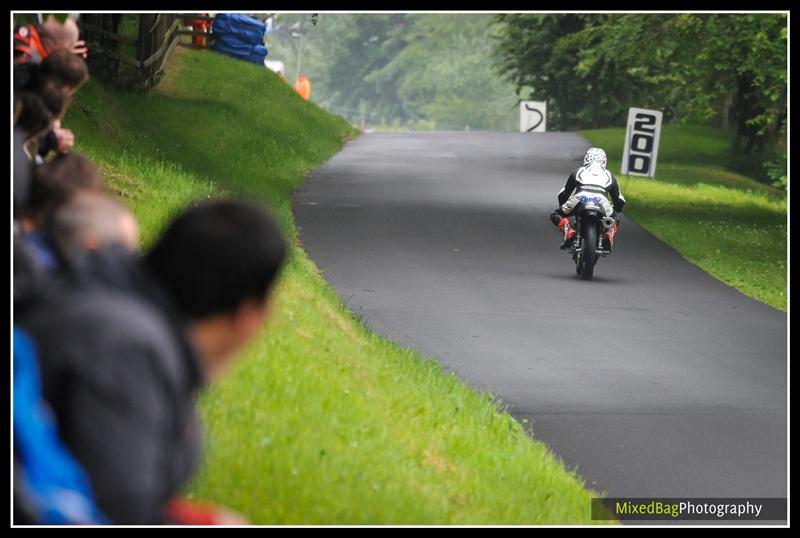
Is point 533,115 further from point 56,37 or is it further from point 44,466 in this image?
point 44,466

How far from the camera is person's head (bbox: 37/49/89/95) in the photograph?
797 centimetres

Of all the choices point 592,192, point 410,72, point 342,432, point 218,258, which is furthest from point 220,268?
point 410,72

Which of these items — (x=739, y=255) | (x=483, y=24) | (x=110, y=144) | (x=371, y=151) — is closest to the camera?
(x=110, y=144)

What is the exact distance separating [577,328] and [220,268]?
47.4ft

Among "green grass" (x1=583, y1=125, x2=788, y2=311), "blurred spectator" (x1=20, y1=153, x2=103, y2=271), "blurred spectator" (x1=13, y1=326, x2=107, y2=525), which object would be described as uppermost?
"blurred spectator" (x1=13, y1=326, x2=107, y2=525)

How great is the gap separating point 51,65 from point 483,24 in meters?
125

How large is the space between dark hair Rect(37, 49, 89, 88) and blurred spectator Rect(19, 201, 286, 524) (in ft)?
16.5

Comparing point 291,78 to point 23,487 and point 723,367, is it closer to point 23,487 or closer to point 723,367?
point 723,367

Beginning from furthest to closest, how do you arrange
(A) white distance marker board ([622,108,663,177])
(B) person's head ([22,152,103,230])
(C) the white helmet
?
1. (A) white distance marker board ([622,108,663,177])
2. (C) the white helmet
3. (B) person's head ([22,152,103,230])

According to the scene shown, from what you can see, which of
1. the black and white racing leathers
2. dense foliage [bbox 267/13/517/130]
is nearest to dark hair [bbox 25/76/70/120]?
A: the black and white racing leathers

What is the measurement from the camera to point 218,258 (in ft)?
9.68

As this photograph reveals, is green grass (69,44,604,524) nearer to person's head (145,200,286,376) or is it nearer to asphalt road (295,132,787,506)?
asphalt road (295,132,787,506)

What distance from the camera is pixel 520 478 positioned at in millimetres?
9867

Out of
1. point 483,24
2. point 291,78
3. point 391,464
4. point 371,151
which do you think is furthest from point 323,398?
point 291,78
